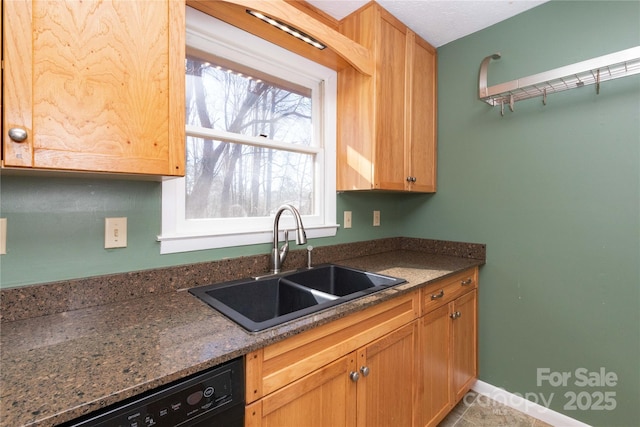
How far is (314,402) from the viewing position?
979mm

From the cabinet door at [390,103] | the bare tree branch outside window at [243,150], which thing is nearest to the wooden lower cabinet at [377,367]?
the cabinet door at [390,103]

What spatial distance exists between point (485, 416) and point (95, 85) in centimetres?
246

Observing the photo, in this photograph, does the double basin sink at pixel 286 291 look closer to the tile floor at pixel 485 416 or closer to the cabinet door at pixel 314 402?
the cabinet door at pixel 314 402

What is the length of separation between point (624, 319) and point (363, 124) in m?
1.70

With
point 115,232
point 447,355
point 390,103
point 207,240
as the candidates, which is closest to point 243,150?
point 207,240

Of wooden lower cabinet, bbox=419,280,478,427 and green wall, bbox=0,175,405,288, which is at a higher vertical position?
green wall, bbox=0,175,405,288

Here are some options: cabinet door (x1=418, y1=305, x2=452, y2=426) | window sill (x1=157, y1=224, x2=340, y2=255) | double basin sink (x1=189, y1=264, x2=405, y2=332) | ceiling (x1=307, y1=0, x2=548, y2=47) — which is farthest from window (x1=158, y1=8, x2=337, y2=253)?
cabinet door (x1=418, y1=305, x2=452, y2=426)

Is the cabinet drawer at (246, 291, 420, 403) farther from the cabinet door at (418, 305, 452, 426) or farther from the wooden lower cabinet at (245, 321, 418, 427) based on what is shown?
the cabinet door at (418, 305, 452, 426)

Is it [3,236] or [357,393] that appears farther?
[357,393]

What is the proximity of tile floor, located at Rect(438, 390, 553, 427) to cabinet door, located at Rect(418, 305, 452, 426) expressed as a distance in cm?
18

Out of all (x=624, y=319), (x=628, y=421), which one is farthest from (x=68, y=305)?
(x=628, y=421)

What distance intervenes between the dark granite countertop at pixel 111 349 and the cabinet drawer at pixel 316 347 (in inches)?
2.2

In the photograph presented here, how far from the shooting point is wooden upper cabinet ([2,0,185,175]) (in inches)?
28.3

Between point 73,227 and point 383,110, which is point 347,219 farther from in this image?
point 73,227
